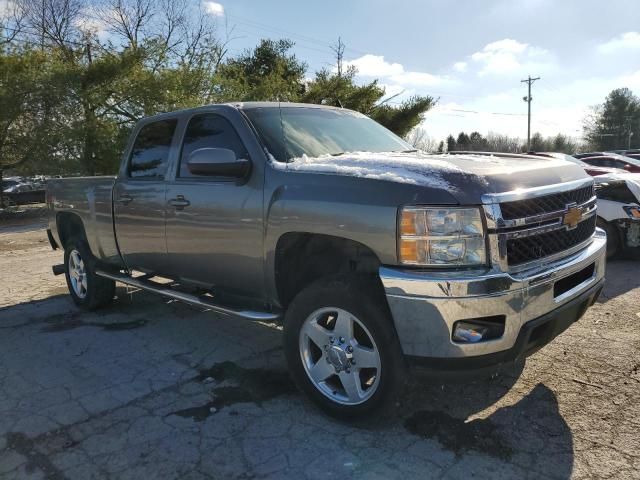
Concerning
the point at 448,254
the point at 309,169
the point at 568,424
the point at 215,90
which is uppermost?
the point at 215,90

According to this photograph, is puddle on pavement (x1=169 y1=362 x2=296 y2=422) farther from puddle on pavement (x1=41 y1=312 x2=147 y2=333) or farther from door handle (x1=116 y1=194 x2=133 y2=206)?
door handle (x1=116 y1=194 x2=133 y2=206)

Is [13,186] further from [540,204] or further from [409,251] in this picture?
[540,204]

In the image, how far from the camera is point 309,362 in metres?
3.29

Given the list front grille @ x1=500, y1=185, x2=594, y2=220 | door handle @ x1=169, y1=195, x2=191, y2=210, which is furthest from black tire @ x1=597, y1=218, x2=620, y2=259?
door handle @ x1=169, y1=195, x2=191, y2=210

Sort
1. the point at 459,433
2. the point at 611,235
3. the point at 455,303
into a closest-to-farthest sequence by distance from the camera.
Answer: the point at 455,303
the point at 459,433
the point at 611,235

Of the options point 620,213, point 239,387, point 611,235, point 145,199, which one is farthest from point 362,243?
point 611,235

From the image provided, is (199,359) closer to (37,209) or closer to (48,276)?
(48,276)

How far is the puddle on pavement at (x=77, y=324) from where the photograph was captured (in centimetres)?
529

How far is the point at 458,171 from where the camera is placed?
9.14 ft

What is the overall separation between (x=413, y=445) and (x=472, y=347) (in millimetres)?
700

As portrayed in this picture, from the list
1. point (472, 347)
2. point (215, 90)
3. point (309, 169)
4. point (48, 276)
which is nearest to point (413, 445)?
point (472, 347)

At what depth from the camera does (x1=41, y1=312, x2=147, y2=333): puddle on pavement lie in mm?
5293

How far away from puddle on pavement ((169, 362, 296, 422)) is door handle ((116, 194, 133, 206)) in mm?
1762

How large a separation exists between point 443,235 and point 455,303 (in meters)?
0.35
